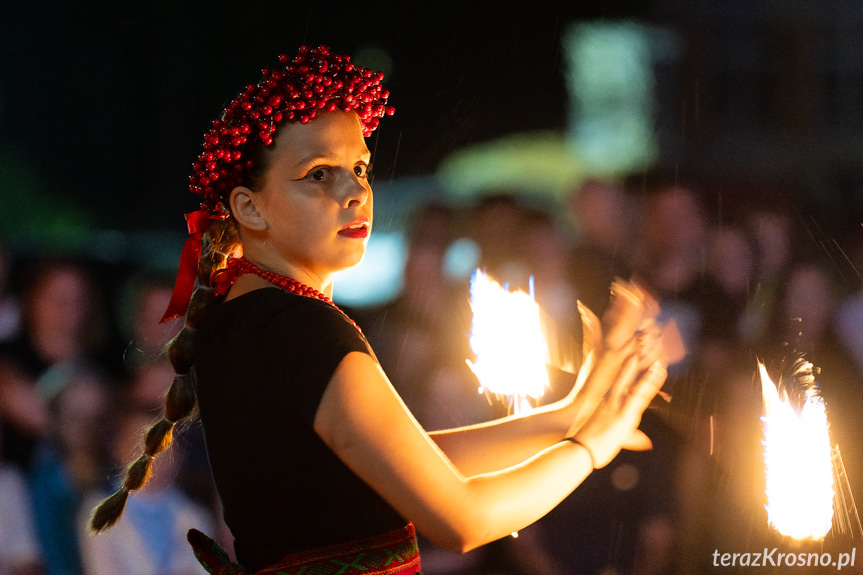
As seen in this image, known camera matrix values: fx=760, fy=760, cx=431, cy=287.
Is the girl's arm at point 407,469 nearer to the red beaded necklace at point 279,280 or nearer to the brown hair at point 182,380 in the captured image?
the red beaded necklace at point 279,280

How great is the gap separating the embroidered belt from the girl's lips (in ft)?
1.28

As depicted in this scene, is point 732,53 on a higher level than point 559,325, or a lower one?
higher

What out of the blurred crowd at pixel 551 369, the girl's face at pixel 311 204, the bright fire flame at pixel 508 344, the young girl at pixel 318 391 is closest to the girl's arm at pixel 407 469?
the young girl at pixel 318 391

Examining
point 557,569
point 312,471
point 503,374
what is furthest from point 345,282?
point 312,471

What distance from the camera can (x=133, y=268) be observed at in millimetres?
2080

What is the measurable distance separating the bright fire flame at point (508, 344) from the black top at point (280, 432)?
3.28ft

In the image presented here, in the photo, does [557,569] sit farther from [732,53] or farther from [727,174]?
[732,53]

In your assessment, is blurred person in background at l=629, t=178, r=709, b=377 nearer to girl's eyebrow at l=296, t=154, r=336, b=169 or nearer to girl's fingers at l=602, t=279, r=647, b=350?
girl's fingers at l=602, t=279, r=647, b=350

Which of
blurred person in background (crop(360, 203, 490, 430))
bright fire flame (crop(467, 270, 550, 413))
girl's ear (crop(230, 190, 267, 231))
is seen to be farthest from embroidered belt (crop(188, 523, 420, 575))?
blurred person in background (crop(360, 203, 490, 430))

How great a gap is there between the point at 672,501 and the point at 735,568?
219 millimetres

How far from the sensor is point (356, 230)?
3.46 ft

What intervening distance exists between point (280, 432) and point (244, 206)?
1.15 feet

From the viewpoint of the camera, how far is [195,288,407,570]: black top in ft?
2.76

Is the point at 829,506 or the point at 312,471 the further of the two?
the point at 829,506
